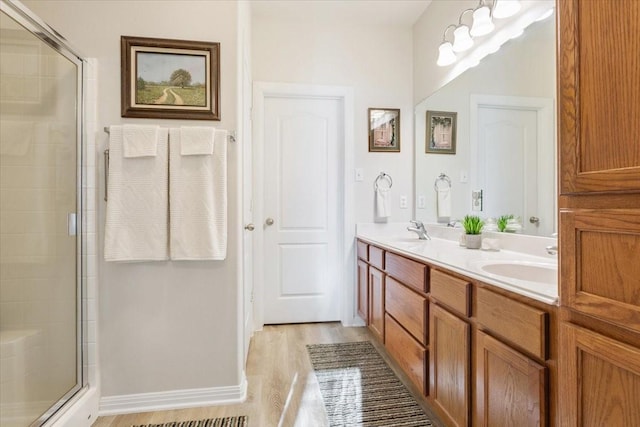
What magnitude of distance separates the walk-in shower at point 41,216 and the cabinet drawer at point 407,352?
1.64 metres

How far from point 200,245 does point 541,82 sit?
5.99 ft

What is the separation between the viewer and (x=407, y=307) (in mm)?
1655

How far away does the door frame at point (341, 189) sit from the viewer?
2570 millimetres

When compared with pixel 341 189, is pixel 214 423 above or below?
below

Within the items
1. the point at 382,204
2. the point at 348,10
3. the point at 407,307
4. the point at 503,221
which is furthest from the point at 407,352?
the point at 348,10

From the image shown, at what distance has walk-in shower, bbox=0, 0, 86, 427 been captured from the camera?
4.95 ft

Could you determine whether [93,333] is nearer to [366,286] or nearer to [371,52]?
[366,286]

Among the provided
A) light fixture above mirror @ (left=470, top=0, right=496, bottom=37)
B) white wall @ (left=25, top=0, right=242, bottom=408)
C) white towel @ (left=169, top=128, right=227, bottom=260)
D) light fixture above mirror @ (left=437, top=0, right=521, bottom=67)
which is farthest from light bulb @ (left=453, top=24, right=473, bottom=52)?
white towel @ (left=169, top=128, right=227, bottom=260)

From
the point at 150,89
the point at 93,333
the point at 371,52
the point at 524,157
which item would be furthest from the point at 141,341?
the point at 371,52

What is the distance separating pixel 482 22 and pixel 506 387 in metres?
1.85

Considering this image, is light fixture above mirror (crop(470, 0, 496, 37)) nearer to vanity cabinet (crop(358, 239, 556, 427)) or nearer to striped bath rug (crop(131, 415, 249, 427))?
vanity cabinet (crop(358, 239, 556, 427))

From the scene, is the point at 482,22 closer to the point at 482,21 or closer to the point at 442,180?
the point at 482,21

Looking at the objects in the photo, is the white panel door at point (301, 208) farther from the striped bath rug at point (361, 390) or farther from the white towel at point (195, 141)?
the white towel at point (195, 141)

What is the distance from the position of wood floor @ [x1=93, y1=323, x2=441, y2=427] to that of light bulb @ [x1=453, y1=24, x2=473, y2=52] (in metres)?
2.11
